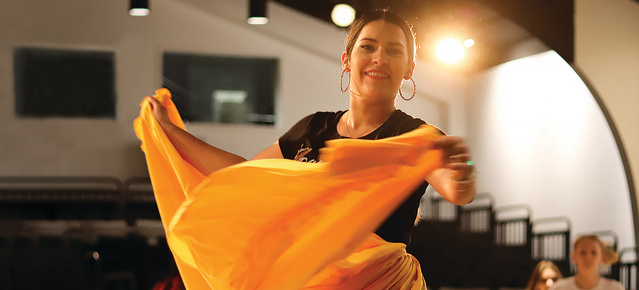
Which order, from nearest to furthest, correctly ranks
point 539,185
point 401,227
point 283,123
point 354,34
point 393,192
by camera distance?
1. point 393,192
2. point 401,227
3. point 354,34
4. point 539,185
5. point 283,123

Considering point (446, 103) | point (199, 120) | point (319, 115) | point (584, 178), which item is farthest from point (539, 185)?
point (319, 115)

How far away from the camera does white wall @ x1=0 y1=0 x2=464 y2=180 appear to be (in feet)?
33.3

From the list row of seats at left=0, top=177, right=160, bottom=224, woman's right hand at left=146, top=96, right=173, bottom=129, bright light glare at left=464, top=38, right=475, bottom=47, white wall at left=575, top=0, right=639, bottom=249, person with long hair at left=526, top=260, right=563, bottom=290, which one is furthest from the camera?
row of seats at left=0, top=177, right=160, bottom=224

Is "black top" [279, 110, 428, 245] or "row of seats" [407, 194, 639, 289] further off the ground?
"black top" [279, 110, 428, 245]

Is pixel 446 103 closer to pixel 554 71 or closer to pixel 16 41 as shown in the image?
pixel 554 71

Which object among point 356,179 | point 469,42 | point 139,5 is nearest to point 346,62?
point 356,179

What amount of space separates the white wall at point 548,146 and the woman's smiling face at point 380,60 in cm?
713

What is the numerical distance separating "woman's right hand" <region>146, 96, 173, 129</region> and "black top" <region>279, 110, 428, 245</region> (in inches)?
13.1

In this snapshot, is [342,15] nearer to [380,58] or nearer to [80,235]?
[80,235]

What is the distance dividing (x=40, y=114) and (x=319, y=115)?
9414 millimetres

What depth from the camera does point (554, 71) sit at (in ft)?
30.2

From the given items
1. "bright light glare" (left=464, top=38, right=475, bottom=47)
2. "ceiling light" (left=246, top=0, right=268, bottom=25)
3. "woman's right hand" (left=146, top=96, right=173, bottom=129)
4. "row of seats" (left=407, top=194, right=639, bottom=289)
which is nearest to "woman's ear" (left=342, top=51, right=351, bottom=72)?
"woman's right hand" (left=146, top=96, right=173, bottom=129)

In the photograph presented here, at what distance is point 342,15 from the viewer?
25.5 ft

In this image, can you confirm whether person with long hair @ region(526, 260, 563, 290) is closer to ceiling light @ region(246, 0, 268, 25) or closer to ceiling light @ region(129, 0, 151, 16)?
ceiling light @ region(246, 0, 268, 25)
